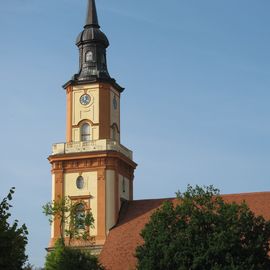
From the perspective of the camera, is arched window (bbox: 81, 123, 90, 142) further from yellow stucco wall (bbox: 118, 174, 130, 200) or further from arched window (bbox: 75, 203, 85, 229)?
arched window (bbox: 75, 203, 85, 229)

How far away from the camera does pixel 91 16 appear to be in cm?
7362

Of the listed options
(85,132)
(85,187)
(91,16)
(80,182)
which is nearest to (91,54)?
(91,16)

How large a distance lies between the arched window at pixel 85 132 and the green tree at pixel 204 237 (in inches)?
826

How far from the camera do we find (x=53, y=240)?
221 feet

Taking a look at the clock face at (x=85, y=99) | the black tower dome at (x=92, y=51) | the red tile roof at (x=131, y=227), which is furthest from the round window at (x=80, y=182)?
the black tower dome at (x=92, y=51)

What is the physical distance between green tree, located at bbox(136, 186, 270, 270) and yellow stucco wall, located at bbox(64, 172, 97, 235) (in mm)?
17271

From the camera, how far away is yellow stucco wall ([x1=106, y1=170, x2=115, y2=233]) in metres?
66.7

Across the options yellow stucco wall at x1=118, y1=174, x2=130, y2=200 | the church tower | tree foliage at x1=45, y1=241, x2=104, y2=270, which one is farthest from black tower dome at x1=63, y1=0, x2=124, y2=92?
tree foliage at x1=45, y1=241, x2=104, y2=270

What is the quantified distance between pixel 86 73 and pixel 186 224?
26927mm

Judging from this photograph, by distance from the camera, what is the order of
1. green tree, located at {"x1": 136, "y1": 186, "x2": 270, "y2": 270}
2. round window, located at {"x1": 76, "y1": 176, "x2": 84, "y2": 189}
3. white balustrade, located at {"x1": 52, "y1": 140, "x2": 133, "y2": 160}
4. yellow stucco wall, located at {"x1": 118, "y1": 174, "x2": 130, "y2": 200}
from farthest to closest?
yellow stucco wall, located at {"x1": 118, "y1": 174, "x2": 130, "y2": 200} < white balustrade, located at {"x1": 52, "y1": 140, "x2": 133, "y2": 160} < round window, located at {"x1": 76, "y1": 176, "x2": 84, "y2": 189} < green tree, located at {"x1": 136, "y1": 186, "x2": 270, "y2": 270}

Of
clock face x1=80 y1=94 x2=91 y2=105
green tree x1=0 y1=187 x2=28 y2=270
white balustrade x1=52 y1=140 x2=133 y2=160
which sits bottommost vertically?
green tree x1=0 y1=187 x2=28 y2=270

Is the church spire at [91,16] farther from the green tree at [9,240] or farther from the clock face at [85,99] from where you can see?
the green tree at [9,240]

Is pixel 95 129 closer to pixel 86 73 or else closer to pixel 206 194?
pixel 86 73

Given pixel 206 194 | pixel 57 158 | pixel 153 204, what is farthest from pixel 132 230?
pixel 206 194
